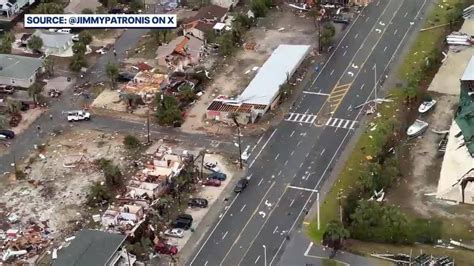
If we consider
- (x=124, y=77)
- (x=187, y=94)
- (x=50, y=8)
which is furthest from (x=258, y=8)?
(x=50, y=8)

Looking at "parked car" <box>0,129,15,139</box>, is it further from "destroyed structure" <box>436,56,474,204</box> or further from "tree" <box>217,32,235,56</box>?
"destroyed structure" <box>436,56,474,204</box>

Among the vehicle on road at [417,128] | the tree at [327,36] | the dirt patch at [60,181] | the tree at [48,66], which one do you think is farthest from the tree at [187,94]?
the vehicle on road at [417,128]

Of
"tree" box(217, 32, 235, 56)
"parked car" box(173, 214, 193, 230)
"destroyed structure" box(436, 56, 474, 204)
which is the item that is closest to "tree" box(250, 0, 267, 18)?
"tree" box(217, 32, 235, 56)

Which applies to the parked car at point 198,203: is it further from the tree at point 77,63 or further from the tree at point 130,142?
the tree at point 77,63

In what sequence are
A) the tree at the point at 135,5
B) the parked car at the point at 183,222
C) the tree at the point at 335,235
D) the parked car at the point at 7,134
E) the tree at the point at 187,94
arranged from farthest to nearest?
the tree at the point at 135,5 → the tree at the point at 187,94 → the parked car at the point at 7,134 → the parked car at the point at 183,222 → the tree at the point at 335,235

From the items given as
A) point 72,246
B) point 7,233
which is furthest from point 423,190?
point 7,233

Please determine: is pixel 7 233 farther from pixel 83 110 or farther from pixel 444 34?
pixel 444 34
